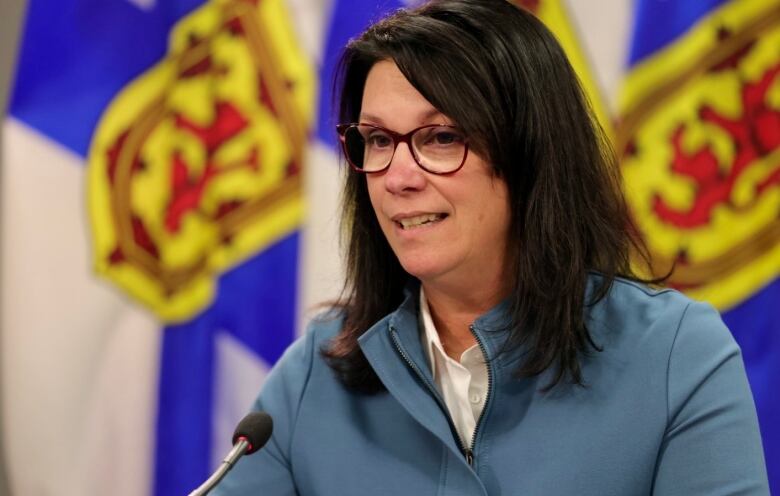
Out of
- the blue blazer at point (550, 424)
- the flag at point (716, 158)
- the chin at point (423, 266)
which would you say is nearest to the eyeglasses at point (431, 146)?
the chin at point (423, 266)

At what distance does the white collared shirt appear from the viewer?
5.00ft

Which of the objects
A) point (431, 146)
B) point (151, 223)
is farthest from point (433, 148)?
point (151, 223)

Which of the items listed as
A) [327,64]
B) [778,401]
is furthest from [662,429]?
[327,64]

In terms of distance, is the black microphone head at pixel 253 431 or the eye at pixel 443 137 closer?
the black microphone head at pixel 253 431

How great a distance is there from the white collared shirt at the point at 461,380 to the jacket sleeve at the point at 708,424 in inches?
10.4

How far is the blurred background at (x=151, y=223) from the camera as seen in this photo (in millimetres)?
2510

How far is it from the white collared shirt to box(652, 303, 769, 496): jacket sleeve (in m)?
0.26

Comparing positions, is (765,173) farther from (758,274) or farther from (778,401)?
(778,401)

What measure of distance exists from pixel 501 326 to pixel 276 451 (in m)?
0.40

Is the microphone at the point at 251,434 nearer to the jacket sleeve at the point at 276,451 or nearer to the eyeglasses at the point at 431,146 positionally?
the jacket sleeve at the point at 276,451

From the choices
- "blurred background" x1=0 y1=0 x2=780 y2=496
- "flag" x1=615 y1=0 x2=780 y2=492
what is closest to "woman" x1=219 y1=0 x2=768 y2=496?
"flag" x1=615 y1=0 x2=780 y2=492

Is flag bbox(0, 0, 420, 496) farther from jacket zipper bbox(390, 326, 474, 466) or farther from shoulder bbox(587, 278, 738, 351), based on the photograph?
shoulder bbox(587, 278, 738, 351)

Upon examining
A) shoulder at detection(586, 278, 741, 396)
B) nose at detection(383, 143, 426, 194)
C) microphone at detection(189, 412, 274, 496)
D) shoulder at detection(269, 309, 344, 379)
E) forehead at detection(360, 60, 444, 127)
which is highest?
forehead at detection(360, 60, 444, 127)

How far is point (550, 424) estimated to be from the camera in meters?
1.44
